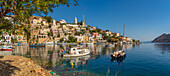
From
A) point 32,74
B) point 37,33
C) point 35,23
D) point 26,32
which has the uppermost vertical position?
point 35,23

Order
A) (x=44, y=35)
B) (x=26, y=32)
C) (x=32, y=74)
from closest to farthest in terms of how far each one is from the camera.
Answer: (x=26, y=32) < (x=32, y=74) < (x=44, y=35)

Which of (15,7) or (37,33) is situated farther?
(37,33)

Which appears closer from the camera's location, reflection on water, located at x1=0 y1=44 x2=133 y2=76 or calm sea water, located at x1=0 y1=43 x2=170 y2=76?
calm sea water, located at x1=0 y1=43 x2=170 y2=76

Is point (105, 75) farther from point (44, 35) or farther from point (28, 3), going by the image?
point (44, 35)

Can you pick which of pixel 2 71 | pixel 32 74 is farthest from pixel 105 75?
pixel 2 71

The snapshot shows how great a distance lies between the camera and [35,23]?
16938cm

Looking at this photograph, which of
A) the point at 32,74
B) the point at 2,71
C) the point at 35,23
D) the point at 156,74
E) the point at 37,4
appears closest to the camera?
the point at 37,4

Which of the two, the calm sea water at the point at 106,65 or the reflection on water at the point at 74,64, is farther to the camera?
the reflection on water at the point at 74,64

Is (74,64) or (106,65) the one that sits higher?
(74,64)

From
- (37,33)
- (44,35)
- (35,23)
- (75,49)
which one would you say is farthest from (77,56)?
(35,23)

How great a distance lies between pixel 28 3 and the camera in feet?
19.0

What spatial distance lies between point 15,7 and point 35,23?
184597 mm

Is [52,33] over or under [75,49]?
over

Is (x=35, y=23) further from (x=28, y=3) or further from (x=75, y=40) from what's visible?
(x=28, y=3)
